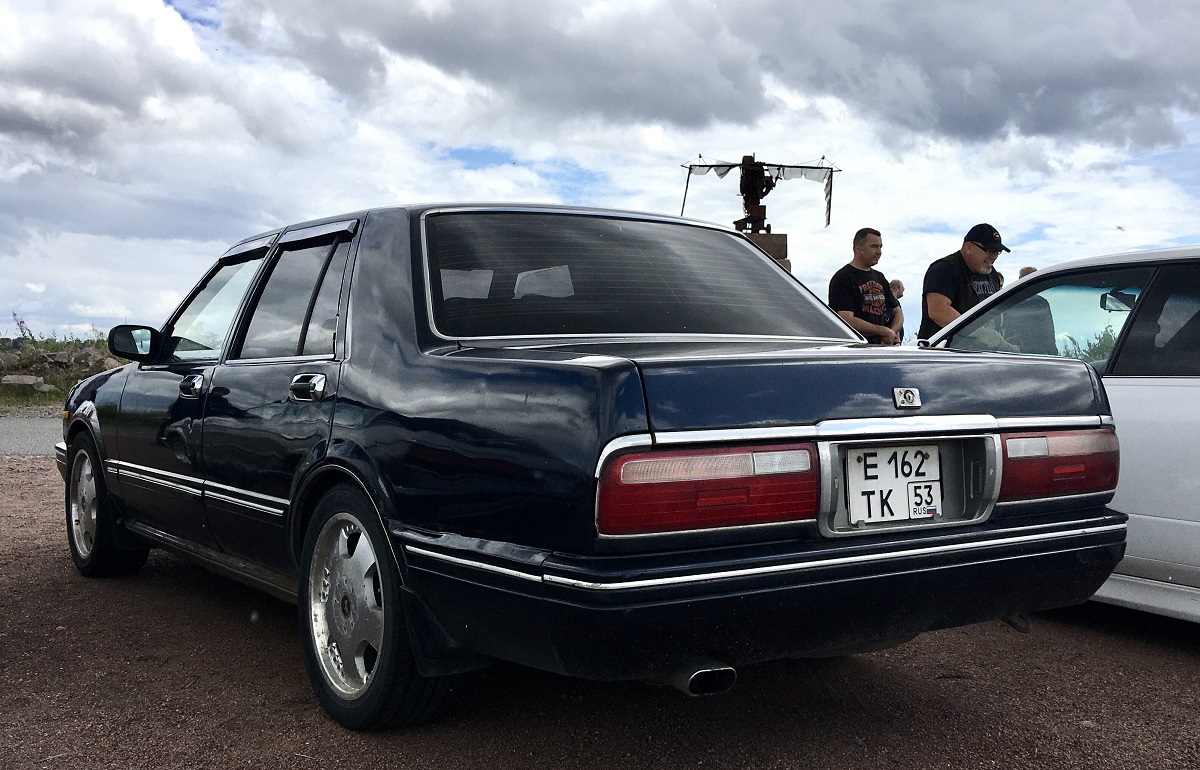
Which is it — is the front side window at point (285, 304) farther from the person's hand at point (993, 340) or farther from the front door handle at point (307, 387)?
the person's hand at point (993, 340)

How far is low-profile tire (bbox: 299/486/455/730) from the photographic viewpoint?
123 inches

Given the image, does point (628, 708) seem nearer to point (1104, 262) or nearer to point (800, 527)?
point (800, 527)

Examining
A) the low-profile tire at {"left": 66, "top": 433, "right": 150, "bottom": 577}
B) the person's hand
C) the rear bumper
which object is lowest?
the low-profile tire at {"left": 66, "top": 433, "right": 150, "bottom": 577}

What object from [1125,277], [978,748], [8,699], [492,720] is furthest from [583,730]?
Result: [1125,277]

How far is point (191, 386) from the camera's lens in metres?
4.37

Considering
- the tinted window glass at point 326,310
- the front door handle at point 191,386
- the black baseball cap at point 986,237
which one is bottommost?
the front door handle at point 191,386

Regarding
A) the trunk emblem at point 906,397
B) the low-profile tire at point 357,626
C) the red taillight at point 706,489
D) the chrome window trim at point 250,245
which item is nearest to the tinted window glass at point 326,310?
the low-profile tire at point 357,626

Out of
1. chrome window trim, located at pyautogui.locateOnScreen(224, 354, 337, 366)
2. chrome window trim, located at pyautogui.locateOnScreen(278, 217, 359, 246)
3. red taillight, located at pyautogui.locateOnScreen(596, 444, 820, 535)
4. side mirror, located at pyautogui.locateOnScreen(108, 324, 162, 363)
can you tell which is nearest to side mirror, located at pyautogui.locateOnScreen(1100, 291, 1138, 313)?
red taillight, located at pyautogui.locateOnScreen(596, 444, 820, 535)

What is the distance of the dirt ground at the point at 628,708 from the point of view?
3.15 metres

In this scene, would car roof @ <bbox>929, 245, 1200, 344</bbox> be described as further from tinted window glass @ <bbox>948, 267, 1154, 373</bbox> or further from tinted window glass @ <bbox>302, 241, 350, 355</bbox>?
tinted window glass @ <bbox>302, 241, 350, 355</bbox>

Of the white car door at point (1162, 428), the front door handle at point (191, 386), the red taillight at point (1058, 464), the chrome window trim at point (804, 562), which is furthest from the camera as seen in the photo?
the front door handle at point (191, 386)

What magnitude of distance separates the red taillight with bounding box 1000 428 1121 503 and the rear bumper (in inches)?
4.0

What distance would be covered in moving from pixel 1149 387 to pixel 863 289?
3929mm

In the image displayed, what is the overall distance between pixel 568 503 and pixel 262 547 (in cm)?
177
